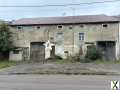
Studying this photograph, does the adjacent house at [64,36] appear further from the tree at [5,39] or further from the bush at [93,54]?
the bush at [93,54]

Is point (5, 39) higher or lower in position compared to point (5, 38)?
lower

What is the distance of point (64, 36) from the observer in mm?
43406

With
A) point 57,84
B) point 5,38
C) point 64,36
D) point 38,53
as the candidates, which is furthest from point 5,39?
point 57,84

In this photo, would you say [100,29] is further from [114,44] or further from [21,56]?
[21,56]

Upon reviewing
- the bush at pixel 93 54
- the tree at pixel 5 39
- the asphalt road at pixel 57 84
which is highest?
the tree at pixel 5 39

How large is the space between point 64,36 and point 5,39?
882 centimetres

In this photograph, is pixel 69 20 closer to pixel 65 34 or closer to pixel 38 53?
pixel 65 34

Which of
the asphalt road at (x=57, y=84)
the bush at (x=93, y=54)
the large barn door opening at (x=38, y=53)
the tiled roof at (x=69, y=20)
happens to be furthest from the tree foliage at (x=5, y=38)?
the asphalt road at (x=57, y=84)

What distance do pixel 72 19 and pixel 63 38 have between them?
12.4 feet

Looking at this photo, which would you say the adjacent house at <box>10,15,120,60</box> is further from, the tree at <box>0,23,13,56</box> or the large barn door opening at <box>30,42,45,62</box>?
the tree at <box>0,23,13,56</box>

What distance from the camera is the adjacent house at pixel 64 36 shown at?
40938 millimetres

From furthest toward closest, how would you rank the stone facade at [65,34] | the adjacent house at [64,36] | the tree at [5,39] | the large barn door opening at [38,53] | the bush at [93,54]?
the large barn door opening at [38,53]
the tree at [5,39]
the stone facade at [65,34]
the adjacent house at [64,36]
the bush at [93,54]

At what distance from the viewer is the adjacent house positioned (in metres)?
40.9

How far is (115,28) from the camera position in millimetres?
40625
